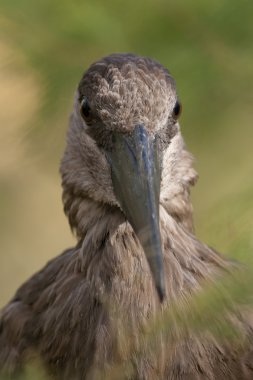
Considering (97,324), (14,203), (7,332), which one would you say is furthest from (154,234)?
(7,332)

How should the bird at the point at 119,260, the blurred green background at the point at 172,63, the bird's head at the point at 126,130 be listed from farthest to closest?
the bird at the point at 119,260 < the bird's head at the point at 126,130 < the blurred green background at the point at 172,63

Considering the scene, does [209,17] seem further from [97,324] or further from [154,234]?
[97,324]

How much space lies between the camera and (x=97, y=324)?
2.49 metres

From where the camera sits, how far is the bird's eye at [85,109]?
2424 millimetres

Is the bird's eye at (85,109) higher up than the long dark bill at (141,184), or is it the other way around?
the bird's eye at (85,109)

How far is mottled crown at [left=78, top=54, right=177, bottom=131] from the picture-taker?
87.7 inches

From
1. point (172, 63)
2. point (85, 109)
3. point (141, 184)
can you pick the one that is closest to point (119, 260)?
point (85, 109)

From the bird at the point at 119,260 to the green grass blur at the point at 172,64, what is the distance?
28.5 inches

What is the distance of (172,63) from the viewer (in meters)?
1.11

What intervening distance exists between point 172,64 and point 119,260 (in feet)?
4.88

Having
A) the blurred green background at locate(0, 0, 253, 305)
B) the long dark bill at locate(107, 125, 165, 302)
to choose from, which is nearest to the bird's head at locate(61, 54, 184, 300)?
the long dark bill at locate(107, 125, 165, 302)

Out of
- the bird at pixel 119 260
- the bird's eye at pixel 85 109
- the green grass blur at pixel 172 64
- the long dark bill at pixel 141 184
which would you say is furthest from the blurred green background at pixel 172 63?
the bird's eye at pixel 85 109

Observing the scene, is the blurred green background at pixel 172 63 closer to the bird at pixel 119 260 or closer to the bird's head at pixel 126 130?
the bird's head at pixel 126 130

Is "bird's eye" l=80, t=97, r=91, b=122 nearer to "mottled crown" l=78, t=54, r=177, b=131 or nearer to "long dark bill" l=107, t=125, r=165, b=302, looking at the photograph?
"mottled crown" l=78, t=54, r=177, b=131
